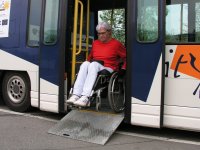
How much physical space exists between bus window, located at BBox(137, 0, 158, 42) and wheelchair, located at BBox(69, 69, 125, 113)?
944 mm

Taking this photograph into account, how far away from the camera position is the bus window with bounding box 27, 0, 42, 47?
24.4 feet

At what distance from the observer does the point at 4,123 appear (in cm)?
691

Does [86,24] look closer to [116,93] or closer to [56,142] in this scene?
[116,93]

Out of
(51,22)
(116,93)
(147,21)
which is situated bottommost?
(116,93)

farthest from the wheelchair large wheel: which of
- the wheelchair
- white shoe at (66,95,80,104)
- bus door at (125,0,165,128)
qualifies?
white shoe at (66,95,80,104)

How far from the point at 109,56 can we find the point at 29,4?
6.39 feet

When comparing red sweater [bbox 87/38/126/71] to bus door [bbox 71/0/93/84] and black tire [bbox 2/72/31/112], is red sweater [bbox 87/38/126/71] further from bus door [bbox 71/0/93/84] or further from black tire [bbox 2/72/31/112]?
black tire [bbox 2/72/31/112]

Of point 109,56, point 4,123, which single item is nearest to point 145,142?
point 109,56

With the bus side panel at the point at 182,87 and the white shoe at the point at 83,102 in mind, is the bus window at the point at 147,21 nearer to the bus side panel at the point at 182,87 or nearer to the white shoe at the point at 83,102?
the bus side panel at the point at 182,87

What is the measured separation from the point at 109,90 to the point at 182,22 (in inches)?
61.7

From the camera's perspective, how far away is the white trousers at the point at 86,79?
6.39 metres

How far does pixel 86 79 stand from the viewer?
256 inches

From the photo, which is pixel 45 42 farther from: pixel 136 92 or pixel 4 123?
pixel 136 92

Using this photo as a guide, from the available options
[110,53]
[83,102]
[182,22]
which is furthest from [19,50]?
[182,22]
